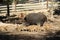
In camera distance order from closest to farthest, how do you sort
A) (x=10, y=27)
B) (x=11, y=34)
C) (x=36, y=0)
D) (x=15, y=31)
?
1. (x=11, y=34)
2. (x=15, y=31)
3. (x=10, y=27)
4. (x=36, y=0)

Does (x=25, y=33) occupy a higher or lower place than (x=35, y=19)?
lower

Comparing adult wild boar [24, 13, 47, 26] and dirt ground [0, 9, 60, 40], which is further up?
adult wild boar [24, 13, 47, 26]

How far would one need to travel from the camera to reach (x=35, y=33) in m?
9.60

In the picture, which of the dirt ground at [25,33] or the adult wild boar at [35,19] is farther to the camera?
the adult wild boar at [35,19]

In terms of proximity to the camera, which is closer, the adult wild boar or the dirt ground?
the dirt ground

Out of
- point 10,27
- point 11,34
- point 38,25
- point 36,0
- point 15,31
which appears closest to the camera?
point 11,34

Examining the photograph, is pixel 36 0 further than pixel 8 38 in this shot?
Yes

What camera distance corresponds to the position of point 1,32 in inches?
386

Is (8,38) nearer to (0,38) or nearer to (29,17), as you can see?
(0,38)

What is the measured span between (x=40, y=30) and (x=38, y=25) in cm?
136

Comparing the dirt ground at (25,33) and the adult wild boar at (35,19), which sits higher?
the adult wild boar at (35,19)

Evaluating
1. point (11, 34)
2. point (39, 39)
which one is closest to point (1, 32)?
point (11, 34)

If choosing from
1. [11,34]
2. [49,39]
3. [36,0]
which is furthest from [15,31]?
[36,0]

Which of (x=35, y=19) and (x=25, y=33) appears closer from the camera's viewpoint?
(x=25, y=33)
